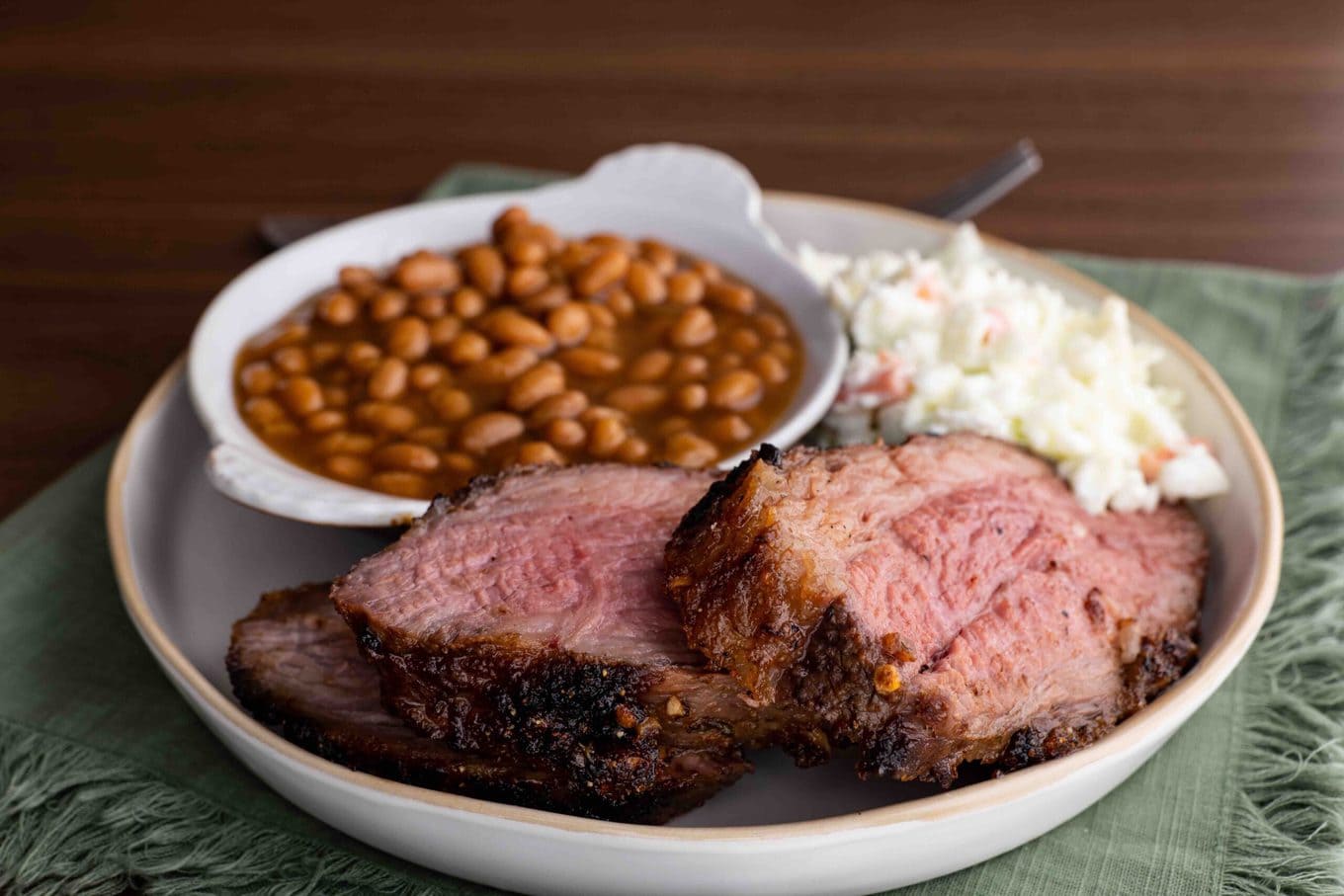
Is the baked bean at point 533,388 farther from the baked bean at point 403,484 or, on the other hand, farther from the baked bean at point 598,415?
the baked bean at point 403,484

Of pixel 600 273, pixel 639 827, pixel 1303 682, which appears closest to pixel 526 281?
pixel 600 273

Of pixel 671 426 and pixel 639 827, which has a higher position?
pixel 671 426

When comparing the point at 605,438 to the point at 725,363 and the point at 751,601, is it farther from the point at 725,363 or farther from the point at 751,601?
the point at 751,601

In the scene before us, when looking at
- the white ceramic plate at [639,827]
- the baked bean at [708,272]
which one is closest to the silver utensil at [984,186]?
the white ceramic plate at [639,827]

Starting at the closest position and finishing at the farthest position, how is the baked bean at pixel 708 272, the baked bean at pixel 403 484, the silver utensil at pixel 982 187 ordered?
the baked bean at pixel 403 484
the baked bean at pixel 708 272
the silver utensil at pixel 982 187

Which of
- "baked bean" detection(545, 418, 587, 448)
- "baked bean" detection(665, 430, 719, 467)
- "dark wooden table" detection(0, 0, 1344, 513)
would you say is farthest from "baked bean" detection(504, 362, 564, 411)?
"dark wooden table" detection(0, 0, 1344, 513)

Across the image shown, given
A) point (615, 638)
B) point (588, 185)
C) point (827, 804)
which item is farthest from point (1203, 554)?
point (588, 185)
